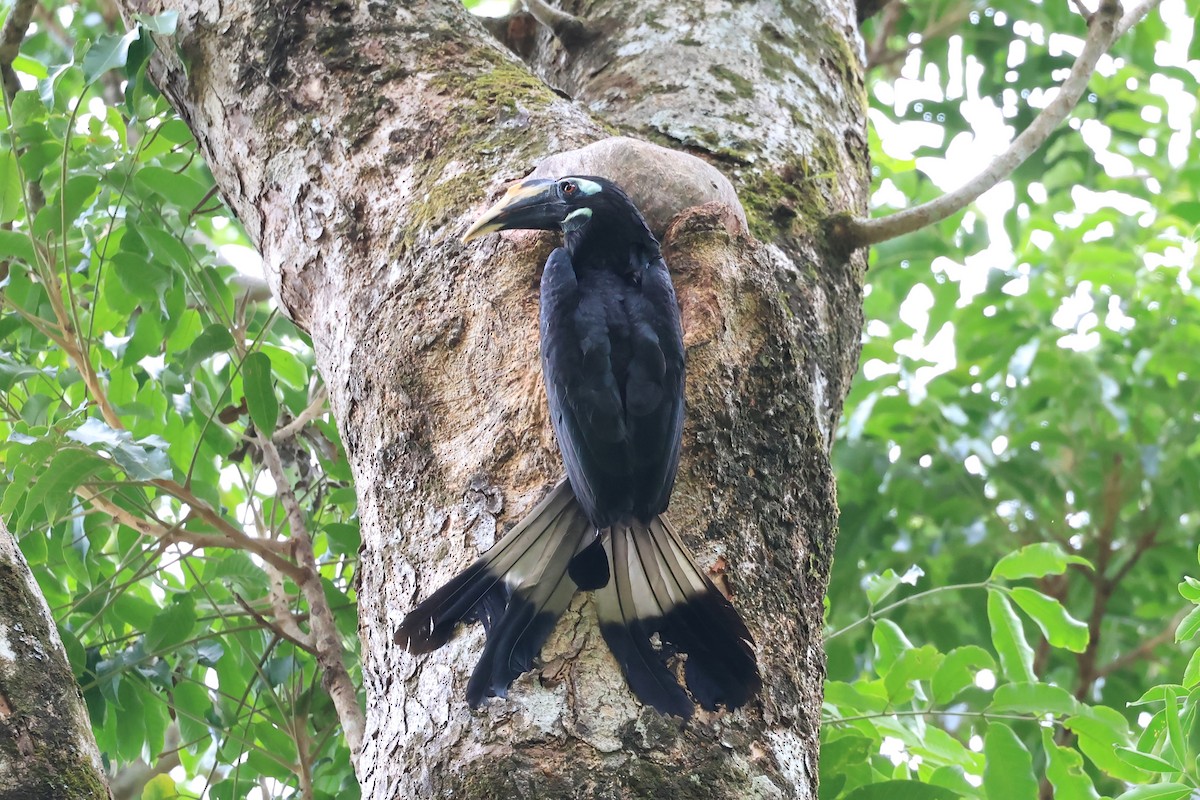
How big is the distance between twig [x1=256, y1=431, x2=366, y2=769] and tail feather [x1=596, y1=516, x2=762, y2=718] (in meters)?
0.75

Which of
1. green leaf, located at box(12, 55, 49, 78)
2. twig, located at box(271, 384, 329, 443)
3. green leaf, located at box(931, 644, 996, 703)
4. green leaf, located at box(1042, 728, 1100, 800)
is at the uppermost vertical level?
green leaf, located at box(12, 55, 49, 78)

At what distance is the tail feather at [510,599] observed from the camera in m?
1.60

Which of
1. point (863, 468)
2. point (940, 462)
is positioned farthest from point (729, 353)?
point (940, 462)

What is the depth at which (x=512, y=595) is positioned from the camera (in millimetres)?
1655

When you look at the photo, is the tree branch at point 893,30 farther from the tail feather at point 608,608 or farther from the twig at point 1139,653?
the tail feather at point 608,608

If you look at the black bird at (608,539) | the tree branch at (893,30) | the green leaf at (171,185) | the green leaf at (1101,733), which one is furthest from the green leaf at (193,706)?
the tree branch at (893,30)

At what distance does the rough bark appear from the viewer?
4.69ft

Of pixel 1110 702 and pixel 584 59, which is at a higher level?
pixel 584 59

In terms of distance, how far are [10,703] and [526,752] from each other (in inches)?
26.7

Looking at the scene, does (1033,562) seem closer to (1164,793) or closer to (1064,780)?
(1064,780)

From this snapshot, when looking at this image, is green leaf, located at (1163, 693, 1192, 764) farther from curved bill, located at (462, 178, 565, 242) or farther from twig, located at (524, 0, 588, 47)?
twig, located at (524, 0, 588, 47)

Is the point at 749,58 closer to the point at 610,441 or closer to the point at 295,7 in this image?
the point at 295,7

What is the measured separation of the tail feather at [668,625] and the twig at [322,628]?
0.75m

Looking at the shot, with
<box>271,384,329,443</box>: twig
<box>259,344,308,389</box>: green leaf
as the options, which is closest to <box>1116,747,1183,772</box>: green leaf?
<box>271,384,329,443</box>: twig
